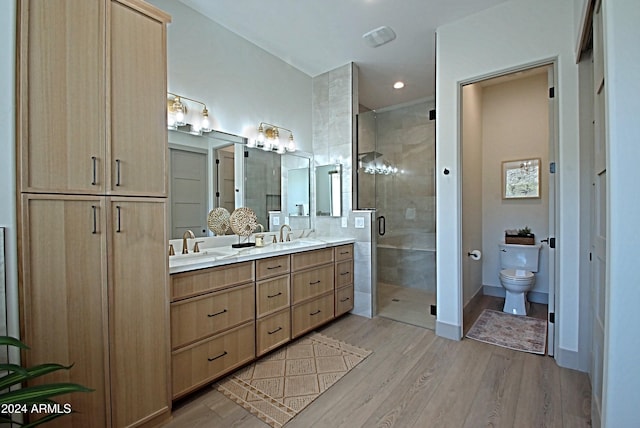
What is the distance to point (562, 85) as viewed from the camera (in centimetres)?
221

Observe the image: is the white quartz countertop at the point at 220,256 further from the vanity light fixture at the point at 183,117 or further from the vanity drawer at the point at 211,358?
the vanity light fixture at the point at 183,117

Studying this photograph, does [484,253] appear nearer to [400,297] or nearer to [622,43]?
[400,297]

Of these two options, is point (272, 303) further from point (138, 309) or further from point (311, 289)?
point (138, 309)

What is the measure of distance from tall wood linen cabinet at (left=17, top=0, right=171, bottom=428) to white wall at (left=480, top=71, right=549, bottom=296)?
4.10m

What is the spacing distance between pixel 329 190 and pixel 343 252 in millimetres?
833

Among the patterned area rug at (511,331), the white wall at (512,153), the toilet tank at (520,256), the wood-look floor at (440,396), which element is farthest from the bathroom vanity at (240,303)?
the white wall at (512,153)

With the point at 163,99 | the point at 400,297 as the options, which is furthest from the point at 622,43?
the point at 400,297

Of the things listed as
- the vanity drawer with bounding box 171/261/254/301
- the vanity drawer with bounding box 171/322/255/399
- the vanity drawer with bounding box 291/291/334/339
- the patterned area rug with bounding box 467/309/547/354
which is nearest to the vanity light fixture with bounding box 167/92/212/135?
the vanity drawer with bounding box 171/261/254/301

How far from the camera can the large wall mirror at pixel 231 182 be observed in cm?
238

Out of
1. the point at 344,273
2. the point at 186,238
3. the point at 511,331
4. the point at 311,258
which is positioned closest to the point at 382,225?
the point at 344,273

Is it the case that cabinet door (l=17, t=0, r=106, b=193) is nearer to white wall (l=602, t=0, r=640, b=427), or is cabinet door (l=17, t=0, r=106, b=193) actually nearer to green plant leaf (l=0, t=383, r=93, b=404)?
green plant leaf (l=0, t=383, r=93, b=404)

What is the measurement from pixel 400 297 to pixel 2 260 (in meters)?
3.73

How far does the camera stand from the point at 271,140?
10.3ft

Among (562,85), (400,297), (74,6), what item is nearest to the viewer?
(74,6)
